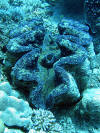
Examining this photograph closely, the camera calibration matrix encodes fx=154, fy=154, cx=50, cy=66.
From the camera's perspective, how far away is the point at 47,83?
295 cm

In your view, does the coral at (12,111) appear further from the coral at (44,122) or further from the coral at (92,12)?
the coral at (92,12)

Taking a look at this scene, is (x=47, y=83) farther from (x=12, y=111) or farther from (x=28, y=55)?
(x=12, y=111)

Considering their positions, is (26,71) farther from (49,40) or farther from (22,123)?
(49,40)

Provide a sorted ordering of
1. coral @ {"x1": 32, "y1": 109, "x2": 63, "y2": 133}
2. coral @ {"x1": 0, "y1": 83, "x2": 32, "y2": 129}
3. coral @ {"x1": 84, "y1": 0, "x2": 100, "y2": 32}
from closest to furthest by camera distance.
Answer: coral @ {"x1": 0, "y1": 83, "x2": 32, "y2": 129}, coral @ {"x1": 32, "y1": 109, "x2": 63, "y2": 133}, coral @ {"x1": 84, "y1": 0, "x2": 100, "y2": 32}

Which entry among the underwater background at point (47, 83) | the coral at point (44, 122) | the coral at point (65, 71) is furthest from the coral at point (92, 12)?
the coral at point (44, 122)

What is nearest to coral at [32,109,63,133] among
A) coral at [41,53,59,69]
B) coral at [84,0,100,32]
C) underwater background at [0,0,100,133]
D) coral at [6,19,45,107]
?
underwater background at [0,0,100,133]

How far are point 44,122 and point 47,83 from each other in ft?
2.45

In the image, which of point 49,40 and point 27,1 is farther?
point 27,1

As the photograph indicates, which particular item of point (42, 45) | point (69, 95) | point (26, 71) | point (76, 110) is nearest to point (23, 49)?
point (26, 71)

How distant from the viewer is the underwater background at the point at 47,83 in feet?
7.53

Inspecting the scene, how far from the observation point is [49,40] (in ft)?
11.8

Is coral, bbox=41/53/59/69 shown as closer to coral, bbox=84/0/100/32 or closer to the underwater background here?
the underwater background

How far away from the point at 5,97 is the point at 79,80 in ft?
4.77

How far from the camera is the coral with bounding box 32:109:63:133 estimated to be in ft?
8.00
